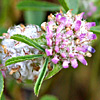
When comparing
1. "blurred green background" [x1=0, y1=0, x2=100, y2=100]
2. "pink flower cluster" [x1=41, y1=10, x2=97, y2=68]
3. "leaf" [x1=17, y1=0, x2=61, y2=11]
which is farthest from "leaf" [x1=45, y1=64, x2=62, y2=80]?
"blurred green background" [x1=0, y1=0, x2=100, y2=100]

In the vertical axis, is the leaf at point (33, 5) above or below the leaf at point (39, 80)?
above

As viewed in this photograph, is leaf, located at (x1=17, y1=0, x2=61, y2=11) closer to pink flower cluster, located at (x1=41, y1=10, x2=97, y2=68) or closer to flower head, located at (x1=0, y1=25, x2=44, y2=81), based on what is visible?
flower head, located at (x1=0, y1=25, x2=44, y2=81)

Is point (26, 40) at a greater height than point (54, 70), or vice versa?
point (26, 40)

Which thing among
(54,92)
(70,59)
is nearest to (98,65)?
(54,92)

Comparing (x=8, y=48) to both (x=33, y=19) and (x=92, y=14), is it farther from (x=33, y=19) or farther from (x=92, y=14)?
(x=33, y=19)

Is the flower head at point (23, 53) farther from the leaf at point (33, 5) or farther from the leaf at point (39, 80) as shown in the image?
the leaf at point (33, 5)

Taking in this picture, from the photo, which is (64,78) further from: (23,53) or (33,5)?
(23,53)

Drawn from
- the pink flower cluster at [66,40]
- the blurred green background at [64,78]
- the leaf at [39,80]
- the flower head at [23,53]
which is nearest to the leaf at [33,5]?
the blurred green background at [64,78]

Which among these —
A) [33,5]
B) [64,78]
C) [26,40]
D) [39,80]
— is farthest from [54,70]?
[64,78]

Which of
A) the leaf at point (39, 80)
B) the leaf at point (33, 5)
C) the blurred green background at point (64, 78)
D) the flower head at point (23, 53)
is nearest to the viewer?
the leaf at point (39, 80)

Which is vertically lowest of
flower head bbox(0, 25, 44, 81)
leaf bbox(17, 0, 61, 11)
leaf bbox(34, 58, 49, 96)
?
leaf bbox(34, 58, 49, 96)
